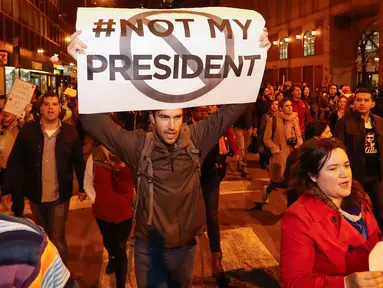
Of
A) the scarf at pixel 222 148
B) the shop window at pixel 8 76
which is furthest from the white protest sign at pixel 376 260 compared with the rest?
the shop window at pixel 8 76

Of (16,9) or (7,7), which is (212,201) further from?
(16,9)

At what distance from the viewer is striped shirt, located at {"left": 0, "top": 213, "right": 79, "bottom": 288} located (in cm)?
123

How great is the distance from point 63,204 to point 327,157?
3029 mm

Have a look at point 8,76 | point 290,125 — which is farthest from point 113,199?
point 8,76

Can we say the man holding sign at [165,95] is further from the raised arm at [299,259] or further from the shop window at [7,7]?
the shop window at [7,7]

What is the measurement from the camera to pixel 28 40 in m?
30.6

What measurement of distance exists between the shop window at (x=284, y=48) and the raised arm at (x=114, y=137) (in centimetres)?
4126

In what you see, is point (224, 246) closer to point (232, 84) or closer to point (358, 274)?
point (232, 84)

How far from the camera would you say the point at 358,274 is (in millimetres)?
2098

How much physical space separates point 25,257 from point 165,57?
1.89 meters

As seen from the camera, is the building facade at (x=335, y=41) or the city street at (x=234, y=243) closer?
the city street at (x=234, y=243)

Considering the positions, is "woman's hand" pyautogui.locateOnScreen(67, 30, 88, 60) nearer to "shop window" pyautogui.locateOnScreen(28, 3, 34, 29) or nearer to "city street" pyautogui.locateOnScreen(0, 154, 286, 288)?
"city street" pyautogui.locateOnScreen(0, 154, 286, 288)

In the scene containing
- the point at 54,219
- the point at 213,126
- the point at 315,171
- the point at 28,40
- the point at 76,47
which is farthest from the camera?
the point at 28,40

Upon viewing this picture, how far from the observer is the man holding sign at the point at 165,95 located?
288 centimetres
